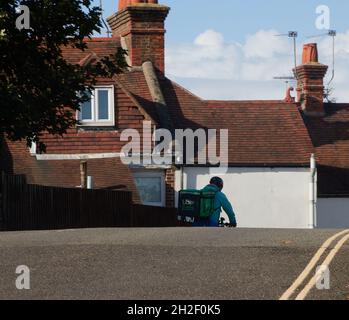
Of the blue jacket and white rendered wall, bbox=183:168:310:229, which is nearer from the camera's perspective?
the blue jacket

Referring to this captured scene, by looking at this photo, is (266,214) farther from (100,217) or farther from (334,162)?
(100,217)

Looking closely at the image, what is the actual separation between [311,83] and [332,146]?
13.3ft

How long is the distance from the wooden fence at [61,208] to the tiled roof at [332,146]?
1339 cm

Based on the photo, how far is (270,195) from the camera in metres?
40.1

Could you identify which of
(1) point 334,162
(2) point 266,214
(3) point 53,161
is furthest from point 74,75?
(1) point 334,162

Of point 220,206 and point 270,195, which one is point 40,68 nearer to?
point 220,206

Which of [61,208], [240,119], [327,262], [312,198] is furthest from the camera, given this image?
[240,119]

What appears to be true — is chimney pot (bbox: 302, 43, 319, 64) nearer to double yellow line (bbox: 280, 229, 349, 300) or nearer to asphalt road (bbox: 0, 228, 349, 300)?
asphalt road (bbox: 0, 228, 349, 300)

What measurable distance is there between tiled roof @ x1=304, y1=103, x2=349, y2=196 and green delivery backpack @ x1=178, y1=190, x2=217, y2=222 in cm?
1256

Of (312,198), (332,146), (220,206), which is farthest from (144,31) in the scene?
(220,206)

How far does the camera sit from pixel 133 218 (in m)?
31.1

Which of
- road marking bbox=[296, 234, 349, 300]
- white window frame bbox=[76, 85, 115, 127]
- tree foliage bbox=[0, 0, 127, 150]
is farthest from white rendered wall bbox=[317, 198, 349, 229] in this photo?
road marking bbox=[296, 234, 349, 300]

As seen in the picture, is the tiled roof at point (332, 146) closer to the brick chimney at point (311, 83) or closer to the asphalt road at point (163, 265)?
the brick chimney at point (311, 83)

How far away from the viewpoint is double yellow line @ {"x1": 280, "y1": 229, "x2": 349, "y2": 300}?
48.0ft
